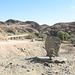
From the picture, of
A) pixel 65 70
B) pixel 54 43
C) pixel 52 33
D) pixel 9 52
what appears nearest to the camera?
pixel 65 70

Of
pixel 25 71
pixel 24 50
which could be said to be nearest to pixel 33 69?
pixel 25 71

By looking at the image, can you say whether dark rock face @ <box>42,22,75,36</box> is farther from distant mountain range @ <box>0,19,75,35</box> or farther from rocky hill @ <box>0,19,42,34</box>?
rocky hill @ <box>0,19,42,34</box>

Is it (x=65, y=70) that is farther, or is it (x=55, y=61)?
(x=55, y=61)

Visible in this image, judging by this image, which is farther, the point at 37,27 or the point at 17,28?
the point at 37,27

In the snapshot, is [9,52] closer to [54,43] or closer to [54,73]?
[54,43]

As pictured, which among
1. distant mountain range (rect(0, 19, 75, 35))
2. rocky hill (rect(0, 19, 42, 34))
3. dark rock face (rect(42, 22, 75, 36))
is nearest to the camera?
dark rock face (rect(42, 22, 75, 36))

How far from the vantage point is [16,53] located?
15.9m

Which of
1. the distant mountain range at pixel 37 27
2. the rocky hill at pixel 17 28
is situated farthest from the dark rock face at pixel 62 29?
the rocky hill at pixel 17 28

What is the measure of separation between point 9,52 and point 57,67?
9.35 m

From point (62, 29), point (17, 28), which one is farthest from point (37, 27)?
point (62, 29)

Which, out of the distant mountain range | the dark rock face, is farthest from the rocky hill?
the dark rock face

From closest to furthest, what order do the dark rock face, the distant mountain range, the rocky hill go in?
the dark rock face → the distant mountain range → the rocky hill

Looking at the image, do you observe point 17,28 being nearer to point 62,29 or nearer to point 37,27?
point 37,27

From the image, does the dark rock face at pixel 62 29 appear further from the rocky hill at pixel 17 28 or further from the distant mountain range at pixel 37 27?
the rocky hill at pixel 17 28
